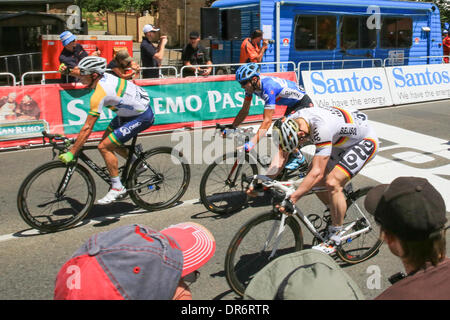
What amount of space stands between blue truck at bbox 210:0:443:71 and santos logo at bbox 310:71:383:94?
7.99 feet

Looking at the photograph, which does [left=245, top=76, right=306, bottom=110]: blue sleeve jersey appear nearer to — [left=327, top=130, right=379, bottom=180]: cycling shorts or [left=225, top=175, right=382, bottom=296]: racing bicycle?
[left=327, top=130, right=379, bottom=180]: cycling shorts

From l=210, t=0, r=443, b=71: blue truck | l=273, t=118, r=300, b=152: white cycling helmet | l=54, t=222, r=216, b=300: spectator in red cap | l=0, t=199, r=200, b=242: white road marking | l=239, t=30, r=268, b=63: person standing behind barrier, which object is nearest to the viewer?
l=54, t=222, r=216, b=300: spectator in red cap

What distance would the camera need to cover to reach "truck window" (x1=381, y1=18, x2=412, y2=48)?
61.1 feet

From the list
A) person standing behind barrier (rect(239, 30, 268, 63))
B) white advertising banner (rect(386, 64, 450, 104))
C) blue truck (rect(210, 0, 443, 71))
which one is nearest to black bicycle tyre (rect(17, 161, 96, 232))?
person standing behind barrier (rect(239, 30, 268, 63))

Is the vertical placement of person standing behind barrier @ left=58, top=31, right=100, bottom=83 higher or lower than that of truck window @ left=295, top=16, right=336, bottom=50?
lower

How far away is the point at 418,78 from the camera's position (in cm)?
1509

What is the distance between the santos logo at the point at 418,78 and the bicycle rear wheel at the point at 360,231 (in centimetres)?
1084

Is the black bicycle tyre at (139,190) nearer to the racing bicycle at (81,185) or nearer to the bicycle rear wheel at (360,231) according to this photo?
the racing bicycle at (81,185)

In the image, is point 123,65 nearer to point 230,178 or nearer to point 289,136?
point 230,178

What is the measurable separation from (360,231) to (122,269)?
3.54 m

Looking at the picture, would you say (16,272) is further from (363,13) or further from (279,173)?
(363,13)

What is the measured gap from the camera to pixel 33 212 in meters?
5.76

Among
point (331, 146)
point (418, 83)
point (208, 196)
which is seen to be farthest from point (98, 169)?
point (418, 83)

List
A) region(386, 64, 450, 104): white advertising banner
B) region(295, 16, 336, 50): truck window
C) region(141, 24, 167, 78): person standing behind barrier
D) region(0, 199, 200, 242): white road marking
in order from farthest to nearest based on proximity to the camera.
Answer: region(295, 16, 336, 50): truck window, region(386, 64, 450, 104): white advertising banner, region(141, 24, 167, 78): person standing behind barrier, region(0, 199, 200, 242): white road marking
